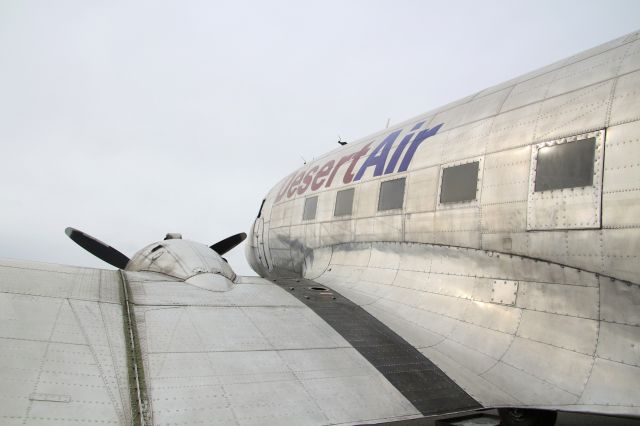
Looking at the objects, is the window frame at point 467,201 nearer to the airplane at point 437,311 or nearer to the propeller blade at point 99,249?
the airplane at point 437,311

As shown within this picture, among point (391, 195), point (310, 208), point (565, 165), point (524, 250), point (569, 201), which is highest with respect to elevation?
point (565, 165)

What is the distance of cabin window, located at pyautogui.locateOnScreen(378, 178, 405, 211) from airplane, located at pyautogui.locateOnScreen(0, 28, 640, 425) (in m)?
0.11

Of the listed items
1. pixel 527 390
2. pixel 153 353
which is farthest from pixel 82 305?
pixel 527 390

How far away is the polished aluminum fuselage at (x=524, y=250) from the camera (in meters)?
5.01

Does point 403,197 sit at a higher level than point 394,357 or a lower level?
higher

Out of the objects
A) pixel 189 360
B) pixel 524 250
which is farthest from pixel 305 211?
pixel 189 360

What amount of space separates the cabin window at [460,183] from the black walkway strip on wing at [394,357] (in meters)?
2.38

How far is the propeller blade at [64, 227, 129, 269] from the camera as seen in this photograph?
1358 centimetres

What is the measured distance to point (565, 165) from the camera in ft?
19.0

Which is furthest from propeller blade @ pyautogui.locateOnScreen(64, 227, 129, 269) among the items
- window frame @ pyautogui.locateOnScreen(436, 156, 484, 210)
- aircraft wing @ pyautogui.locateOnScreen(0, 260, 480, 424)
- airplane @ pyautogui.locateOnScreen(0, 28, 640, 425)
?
window frame @ pyautogui.locateOnScreen(436, 156, 484, 210)

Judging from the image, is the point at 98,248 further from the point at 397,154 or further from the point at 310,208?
the point at 397,154

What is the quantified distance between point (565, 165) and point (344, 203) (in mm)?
5594

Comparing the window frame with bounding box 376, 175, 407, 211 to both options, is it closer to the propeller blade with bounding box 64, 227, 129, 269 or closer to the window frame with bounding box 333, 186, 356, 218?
Result: the window frame with bounding box 333, 186, 356, 218

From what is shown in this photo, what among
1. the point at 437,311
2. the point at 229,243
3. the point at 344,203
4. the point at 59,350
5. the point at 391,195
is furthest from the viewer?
the point at 229,243
